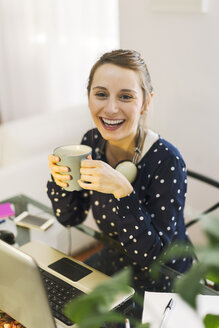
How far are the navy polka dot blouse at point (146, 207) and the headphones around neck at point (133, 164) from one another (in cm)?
2

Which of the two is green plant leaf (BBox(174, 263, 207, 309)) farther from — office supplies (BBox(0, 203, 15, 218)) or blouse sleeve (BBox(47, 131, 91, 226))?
office supplies (BBox(0, 203, 15, 218))

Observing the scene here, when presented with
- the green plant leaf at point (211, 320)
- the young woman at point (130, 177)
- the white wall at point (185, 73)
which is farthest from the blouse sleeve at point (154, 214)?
the white wall at point (185, 73)

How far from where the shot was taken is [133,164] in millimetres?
1277

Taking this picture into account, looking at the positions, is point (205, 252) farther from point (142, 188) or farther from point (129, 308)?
point (142, 188)

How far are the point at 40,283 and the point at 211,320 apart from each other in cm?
35

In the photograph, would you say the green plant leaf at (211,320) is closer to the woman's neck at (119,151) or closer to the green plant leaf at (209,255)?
the green plant leaf at (209,255)

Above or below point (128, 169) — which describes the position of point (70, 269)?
below

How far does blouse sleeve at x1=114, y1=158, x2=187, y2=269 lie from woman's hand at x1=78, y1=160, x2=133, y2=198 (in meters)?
0.03

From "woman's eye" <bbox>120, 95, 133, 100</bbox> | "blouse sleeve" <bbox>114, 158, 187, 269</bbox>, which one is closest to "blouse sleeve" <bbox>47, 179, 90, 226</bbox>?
"blouse sleeve" <bbox>114, 158, 187, 269</bbox>

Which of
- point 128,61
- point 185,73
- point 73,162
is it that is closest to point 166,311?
point 73,162

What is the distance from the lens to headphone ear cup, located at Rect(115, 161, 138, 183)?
1.26m

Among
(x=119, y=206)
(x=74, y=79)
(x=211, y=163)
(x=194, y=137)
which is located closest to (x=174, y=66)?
(x=194, y=137)

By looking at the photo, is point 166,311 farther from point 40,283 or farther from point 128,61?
point 128,61

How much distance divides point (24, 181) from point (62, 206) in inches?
27.1
